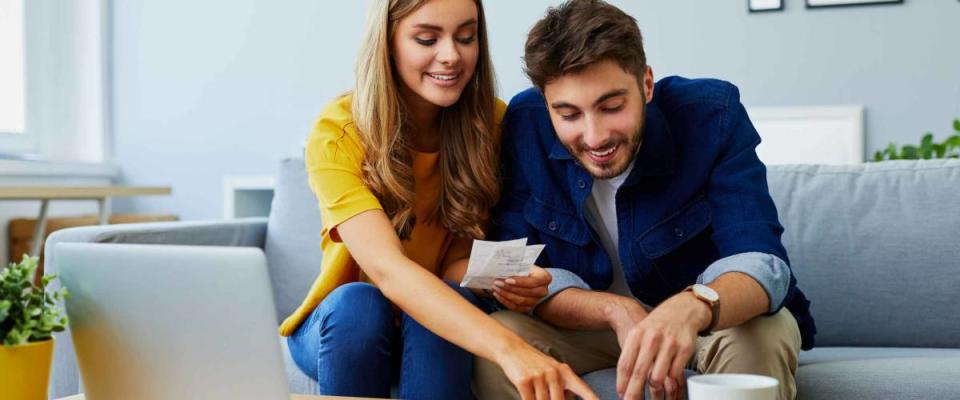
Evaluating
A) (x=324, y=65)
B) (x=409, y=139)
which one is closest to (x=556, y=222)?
(x=409, y=139)

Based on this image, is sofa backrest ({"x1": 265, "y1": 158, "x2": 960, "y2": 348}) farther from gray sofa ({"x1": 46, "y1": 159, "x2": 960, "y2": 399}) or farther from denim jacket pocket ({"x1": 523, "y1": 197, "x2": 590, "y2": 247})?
denim jacket pocket ({"x1": 523, "y1": 197, "x2": 590, "y2": 247})

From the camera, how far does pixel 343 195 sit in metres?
1.60

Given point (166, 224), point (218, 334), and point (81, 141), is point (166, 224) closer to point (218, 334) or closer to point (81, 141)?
point (218, 334)

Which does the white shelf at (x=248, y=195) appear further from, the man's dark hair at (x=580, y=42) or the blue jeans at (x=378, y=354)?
the man's dark hair at (x=580, y=42)

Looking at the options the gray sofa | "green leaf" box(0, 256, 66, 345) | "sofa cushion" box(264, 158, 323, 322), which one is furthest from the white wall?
"green leaf" box(0, 256, 66, 345)

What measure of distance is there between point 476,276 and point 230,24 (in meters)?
2.96

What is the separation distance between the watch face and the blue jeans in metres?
0.38

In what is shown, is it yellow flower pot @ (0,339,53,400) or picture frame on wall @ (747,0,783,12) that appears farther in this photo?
picture frame on wall @ (747,0,783,12)

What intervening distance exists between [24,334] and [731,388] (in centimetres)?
76

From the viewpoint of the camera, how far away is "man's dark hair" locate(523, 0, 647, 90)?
1.49m

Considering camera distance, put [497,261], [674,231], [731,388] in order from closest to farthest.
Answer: [731,388] < [497,261] < [674,231]

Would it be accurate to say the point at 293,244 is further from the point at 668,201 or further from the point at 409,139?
the point at 668,201

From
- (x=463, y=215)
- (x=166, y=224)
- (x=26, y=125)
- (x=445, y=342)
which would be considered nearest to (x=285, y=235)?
(x=166, y=224)

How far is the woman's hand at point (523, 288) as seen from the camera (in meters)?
1.54
